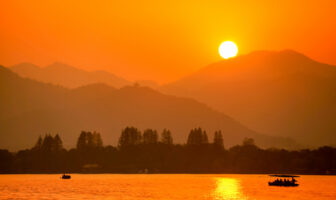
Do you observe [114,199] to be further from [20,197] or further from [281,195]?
[281,195]

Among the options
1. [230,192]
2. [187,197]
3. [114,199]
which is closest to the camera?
[114,199]

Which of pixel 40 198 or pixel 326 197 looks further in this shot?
pixel 326 197

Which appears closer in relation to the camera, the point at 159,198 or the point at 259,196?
the point at 159,198

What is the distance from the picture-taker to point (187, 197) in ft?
449

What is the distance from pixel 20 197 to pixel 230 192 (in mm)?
58480

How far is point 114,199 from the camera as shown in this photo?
128m

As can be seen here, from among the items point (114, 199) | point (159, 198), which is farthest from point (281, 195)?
point (114, 199)

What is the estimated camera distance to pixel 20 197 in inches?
5098

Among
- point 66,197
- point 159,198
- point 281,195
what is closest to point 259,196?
point 281,195

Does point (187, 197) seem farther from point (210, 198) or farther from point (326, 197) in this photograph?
point (326, 197)

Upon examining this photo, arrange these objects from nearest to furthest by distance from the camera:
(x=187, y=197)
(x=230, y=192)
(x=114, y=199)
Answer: (x=114, y=199)
(x=187, y=197)
(x=230, y=192)

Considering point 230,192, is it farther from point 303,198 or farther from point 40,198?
point 40,198

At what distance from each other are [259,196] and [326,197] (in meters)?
16.6

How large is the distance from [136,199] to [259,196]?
108 ft
